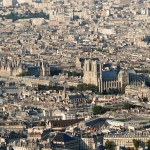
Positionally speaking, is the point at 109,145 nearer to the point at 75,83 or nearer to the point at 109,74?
the point at 75,83

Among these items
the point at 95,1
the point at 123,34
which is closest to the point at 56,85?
the point at 123,34

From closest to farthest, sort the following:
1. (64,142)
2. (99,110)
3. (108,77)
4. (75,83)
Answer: (64,142) < (99,110) < (108,77) < (75,83)

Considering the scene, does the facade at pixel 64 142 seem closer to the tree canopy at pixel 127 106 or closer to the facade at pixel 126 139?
the facade at pixel 126 139

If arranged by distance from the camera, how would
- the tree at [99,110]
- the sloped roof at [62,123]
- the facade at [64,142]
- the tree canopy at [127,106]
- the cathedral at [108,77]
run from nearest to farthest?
the facade at [64,142], the sloped roof at [62,123], the tree at [99,110], the tree canopy at [127,106], the cathedral at [108,77]

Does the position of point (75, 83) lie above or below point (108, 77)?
below

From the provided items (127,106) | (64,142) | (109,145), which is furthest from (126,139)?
(127,106)

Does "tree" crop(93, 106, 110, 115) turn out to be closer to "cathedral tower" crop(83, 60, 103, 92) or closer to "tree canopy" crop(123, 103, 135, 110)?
"tree canopy" crop(123, 103, 135, 110)

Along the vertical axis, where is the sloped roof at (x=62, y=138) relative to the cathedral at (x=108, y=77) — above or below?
above

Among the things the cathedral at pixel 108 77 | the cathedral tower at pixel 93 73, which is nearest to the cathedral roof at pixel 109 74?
the cathedral at pixel 108 77

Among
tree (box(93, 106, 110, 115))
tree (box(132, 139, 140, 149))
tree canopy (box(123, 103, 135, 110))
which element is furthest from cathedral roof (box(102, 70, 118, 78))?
tree (box(132, 139, 140, 149))
